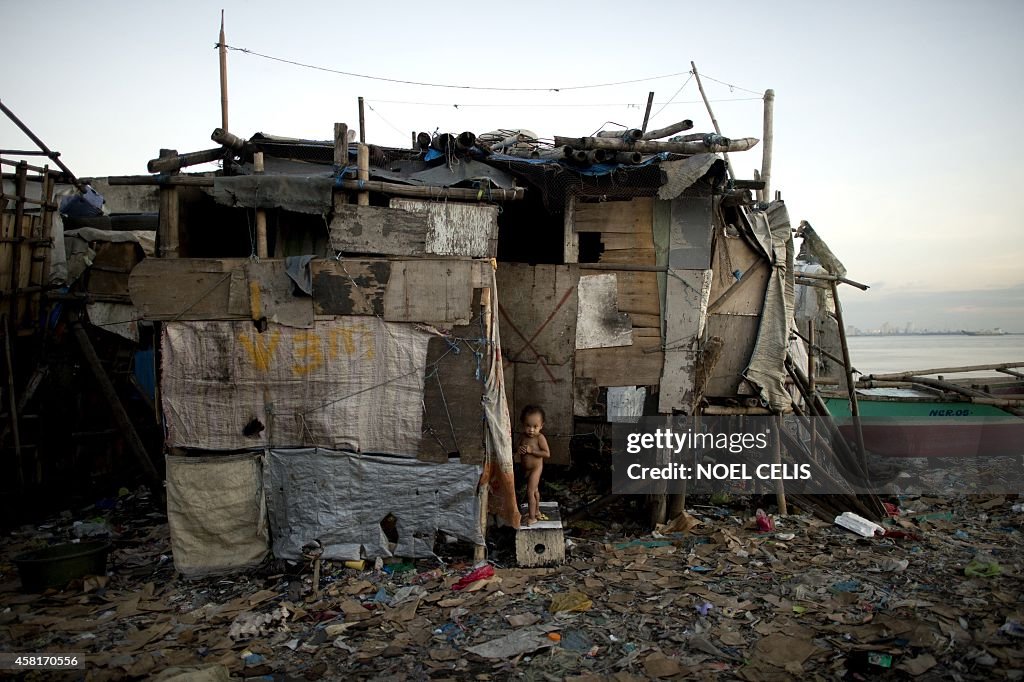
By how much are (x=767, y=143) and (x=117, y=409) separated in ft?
40.4

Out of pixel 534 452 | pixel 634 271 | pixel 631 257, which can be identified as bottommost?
pixel 534 452

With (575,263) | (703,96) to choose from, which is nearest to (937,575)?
(575,263)

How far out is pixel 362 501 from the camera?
5.90 meters

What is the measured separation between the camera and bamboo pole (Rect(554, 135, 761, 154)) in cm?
676

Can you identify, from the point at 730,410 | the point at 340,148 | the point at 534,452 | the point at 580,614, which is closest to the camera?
the point at 580,614

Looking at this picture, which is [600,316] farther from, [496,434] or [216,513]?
[216,513]

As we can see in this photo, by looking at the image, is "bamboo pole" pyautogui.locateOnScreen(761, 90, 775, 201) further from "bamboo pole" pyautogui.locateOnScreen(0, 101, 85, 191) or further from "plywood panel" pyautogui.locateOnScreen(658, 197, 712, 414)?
"bamboo pole" pyautogui.locateOnScreen(0, 101, 85, 191)

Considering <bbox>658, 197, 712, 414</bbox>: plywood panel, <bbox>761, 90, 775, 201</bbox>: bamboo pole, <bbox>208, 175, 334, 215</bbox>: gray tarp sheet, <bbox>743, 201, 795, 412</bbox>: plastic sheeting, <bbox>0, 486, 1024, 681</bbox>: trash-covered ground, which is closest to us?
<bbox>0, 486, 1024, 681</bbox>: trash-covered ground

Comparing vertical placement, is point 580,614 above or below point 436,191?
below

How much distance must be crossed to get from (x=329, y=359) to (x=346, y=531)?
1615 millimetres

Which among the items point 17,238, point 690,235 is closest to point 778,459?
point 690,235

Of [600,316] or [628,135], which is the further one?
[600,316]

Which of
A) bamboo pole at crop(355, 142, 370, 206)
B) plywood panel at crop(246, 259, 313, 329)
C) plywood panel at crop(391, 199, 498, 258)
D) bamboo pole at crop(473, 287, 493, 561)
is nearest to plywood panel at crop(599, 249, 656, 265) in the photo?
plywood panel at crop(391, 199, 498, 258)

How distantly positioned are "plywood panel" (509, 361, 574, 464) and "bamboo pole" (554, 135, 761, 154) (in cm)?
254
